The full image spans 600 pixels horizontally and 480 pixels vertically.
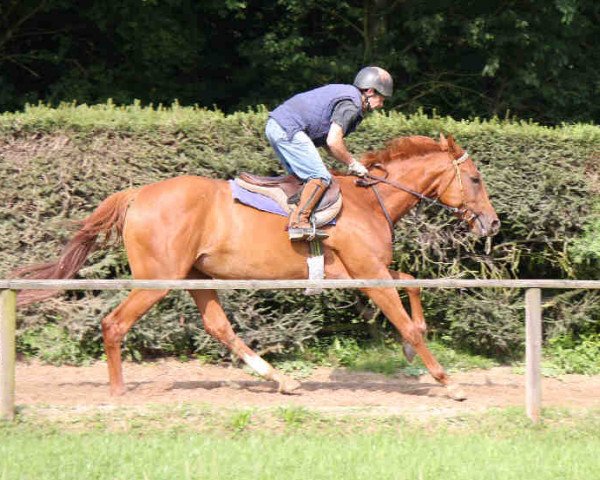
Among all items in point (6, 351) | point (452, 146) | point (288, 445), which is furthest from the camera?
point (452, 146)

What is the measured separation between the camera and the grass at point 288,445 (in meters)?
5.05

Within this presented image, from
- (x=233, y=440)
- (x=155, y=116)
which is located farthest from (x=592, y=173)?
(x=233, y=440)

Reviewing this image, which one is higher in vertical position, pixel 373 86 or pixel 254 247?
pixel 373 86

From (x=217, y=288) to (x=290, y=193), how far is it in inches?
57.7

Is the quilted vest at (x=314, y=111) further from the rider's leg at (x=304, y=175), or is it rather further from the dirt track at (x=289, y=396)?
the dirt track at (x=289, y=396)

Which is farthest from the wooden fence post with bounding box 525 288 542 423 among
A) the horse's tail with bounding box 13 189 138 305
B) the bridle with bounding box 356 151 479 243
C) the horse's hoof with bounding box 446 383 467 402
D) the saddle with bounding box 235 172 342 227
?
the horse's tail with bounding box 13 189 138 305

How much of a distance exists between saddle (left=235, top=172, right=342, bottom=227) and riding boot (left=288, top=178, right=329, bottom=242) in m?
0.07

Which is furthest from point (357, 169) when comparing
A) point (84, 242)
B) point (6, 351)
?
point (6, 351)

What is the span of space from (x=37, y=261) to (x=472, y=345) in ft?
14.9

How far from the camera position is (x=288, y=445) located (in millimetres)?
5629

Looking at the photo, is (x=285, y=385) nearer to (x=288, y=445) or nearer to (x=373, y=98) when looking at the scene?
(x=288, y=445)

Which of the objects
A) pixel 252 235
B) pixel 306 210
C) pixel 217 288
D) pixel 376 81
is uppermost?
pixel 376 81

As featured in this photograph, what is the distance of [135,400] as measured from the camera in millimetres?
7027

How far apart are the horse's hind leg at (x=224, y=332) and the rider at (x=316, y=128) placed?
3.18ft
